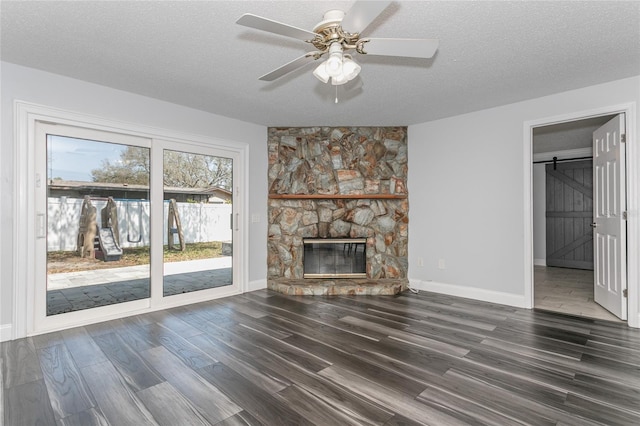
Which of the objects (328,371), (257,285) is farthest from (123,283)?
(328,371)

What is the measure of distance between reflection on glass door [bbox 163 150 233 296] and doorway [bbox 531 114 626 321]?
513cm

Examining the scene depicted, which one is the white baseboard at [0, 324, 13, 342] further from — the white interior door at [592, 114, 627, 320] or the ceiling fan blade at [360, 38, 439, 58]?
the white interior door at [592, 114, 627, 320]

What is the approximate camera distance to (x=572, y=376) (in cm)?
213

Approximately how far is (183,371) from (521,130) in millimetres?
4266

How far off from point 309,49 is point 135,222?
2680 mm

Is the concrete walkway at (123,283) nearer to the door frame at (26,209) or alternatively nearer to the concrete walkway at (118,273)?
the concrete walkway at (118,273)

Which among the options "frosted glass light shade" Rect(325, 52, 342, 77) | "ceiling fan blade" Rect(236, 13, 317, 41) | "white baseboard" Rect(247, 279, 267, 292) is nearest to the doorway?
"white baseboard" Rect(247, 279, 267, 292)

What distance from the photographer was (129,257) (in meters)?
3.54

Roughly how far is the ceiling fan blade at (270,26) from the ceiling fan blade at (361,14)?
0.78ft

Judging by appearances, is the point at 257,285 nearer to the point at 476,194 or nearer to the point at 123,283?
the point at 123,283

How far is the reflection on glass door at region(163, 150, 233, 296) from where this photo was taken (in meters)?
Result: 3.85

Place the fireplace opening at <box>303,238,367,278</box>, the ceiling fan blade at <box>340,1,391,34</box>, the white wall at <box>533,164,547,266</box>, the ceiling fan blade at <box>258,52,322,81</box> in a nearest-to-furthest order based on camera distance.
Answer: the ceiling fan blade at <box>340,1,391,34</box>
the ceiling fan blade at <box>258,52,322,81</box>
the fireplace opening at <box>303,238,367,278</box>
the white wall at <box>533,164,547,266</box>

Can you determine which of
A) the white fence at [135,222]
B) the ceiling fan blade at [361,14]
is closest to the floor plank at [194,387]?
the white fence at [135,222]

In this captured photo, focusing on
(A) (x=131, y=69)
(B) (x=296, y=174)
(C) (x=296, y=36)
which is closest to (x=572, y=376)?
(C) (x=296, y=36)
